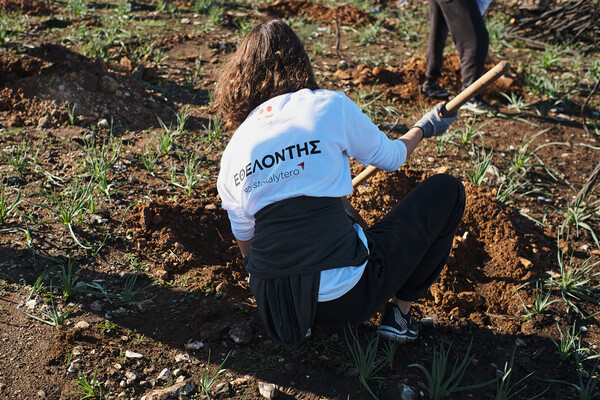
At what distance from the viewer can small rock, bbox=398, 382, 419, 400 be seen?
2.10m

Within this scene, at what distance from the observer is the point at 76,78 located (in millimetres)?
3934

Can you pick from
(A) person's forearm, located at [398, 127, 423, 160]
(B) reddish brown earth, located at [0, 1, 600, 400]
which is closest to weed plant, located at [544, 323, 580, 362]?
(B) reddish brown earth, located at [0, 1, 600, 400]

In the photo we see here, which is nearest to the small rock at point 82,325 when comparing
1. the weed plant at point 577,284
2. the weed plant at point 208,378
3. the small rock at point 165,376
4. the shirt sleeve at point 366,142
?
the small rock at point 165,376

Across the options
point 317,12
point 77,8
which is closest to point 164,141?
point 77,8

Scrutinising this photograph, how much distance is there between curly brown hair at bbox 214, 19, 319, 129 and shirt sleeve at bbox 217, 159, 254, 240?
297 mm

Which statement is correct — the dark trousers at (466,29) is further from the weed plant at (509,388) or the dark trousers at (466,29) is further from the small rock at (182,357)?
the small rock at (182,357)

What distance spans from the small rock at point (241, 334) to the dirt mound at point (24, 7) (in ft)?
15.4

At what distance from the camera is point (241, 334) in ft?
7.64

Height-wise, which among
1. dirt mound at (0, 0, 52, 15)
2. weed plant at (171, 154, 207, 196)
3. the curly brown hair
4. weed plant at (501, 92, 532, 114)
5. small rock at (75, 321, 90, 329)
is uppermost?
the curly brown hair

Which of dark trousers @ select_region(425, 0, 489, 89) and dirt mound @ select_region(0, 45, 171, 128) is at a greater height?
dark trousers @ select_region(425, 0, 489, 89)

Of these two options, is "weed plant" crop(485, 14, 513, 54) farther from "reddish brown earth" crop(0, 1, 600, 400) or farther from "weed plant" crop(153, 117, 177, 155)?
"weed plant" crop(153, 117, 177, 155)

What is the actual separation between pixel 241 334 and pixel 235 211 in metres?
0.59

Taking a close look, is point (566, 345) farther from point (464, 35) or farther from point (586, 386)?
point (464, 35)

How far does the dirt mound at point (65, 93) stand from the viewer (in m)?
3.79
